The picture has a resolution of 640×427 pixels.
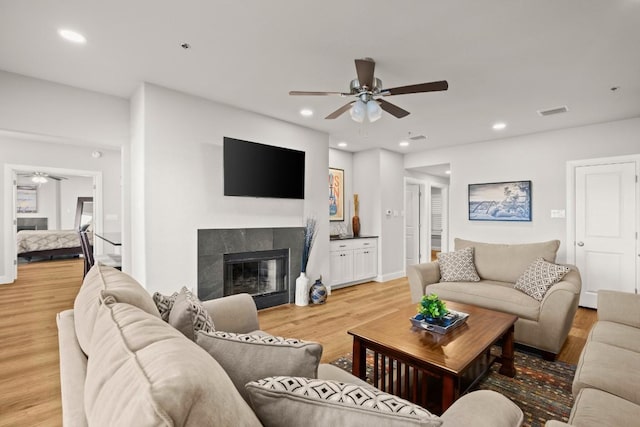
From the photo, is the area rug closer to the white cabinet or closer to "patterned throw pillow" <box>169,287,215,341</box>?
"patterned throw pillow" <box>169,287,215,341</box>

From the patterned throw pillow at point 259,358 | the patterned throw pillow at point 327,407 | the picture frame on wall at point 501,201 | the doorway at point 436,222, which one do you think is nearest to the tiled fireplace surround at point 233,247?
the patterned throw pillow at point 259,358

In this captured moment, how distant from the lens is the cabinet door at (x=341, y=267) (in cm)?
526

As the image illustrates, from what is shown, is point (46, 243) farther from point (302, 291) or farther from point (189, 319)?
point (189, 319)

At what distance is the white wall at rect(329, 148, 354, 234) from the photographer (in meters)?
Result: 6.05

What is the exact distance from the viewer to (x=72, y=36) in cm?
240

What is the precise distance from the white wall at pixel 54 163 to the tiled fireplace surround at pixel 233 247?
4.27 metres

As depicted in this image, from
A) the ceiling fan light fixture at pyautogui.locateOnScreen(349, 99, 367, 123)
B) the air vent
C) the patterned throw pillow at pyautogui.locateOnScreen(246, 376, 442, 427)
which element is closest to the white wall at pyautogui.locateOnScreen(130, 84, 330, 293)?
the ceiling fan light fixture at pyautogui.locateOnScreen(349, 99, 367, 123)

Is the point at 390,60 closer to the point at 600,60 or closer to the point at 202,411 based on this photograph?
the point at 600,60

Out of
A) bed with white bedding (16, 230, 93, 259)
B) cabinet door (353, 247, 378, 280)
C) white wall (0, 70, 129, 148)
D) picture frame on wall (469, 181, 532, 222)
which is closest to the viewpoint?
white wall (0, 70, 129, 148)

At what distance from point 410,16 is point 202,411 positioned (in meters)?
2.44

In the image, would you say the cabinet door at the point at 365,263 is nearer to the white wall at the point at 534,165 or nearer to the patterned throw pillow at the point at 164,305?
the white wall at the point at 534,165

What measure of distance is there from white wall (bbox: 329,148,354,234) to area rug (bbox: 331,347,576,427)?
137 inches

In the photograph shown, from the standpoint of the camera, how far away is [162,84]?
323cm

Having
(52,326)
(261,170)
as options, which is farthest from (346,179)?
(52,326)
